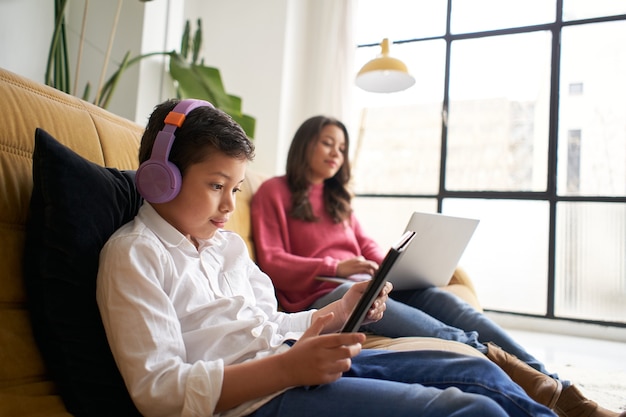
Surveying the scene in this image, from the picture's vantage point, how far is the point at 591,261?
2854mm

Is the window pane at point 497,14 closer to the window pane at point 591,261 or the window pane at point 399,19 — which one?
the window pane at point 399,19

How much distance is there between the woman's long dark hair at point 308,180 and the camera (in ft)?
6.14

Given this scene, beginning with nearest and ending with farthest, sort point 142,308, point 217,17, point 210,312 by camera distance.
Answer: point 142,308 → point 210,312 → point 217,17

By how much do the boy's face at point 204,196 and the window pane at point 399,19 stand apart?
284cm

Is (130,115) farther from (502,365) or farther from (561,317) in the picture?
(561,317)

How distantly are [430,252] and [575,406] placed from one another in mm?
564

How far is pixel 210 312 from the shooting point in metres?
0.82

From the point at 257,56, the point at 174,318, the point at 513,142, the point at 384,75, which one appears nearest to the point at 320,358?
the point at 174,318

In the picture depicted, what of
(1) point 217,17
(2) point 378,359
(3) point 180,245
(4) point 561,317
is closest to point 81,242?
(3) point 180,245

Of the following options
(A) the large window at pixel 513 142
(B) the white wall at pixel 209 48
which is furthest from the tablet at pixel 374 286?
(A) the large window at pixel 513 142

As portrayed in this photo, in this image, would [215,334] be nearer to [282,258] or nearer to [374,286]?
[374,286]

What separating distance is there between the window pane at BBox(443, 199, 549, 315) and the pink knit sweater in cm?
138

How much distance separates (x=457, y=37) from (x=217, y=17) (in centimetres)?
173

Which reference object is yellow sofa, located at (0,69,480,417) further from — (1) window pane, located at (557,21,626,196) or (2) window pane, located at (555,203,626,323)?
(1) window pane, located at (557,21,626,196)
